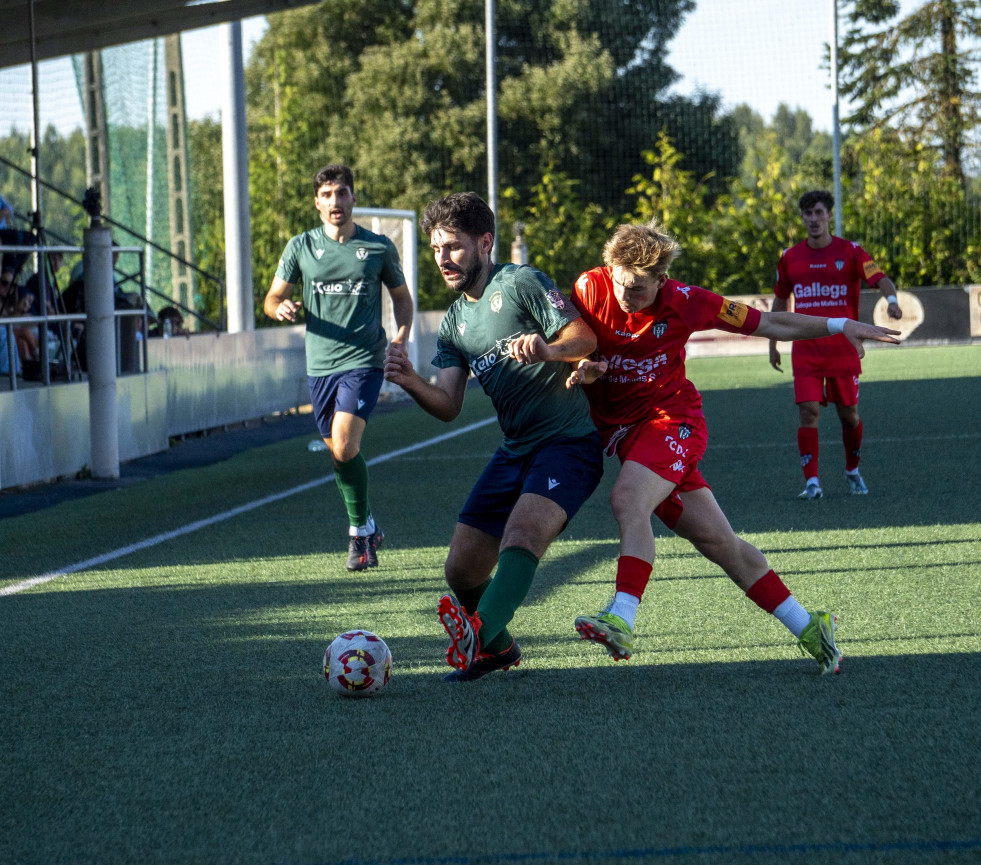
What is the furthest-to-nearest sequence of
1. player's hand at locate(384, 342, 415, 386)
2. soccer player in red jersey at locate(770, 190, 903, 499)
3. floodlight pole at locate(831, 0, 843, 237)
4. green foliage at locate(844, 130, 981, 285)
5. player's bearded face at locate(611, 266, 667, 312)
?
green foliage at locate(844, 130, 981, 285) → floodlight pole at locate(831, 0, 843, 237) → soccer player in red jersey at locate(770, 190, 903, 499) → player's bearded face at locate(611, 266, 667, 312) → player's hand at locate(384, 342, 415, 386)

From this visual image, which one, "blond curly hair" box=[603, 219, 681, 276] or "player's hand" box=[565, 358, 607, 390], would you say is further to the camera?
"blond curly hair" box=[603, 219, 681, 276]

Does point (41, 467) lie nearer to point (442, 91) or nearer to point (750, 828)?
point (750, 828)

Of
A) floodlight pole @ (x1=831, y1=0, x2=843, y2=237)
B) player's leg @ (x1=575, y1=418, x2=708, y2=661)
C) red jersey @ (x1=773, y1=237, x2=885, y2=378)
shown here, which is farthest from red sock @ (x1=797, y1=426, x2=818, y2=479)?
floodlight pole @ (x1=831, y1=0, x2=843, y2=237)

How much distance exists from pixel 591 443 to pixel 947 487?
5410 mm

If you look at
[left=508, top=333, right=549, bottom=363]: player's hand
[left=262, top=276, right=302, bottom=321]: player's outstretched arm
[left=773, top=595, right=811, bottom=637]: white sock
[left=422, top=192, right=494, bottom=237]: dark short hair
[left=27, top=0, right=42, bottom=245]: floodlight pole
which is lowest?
[left=773, top=595, right=811, bottom=637]: white sock

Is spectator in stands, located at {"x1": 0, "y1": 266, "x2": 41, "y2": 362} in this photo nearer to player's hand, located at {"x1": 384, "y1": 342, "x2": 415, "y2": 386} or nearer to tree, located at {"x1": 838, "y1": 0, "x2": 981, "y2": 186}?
player's hand, located at {"x1": 384, "y1": 342, "x2": 415, "y2": 386}

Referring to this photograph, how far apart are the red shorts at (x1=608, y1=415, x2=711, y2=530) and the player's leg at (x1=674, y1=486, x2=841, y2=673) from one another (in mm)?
40

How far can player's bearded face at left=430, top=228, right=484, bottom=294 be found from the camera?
15.5 feet

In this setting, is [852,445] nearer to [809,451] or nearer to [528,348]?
[809,451]

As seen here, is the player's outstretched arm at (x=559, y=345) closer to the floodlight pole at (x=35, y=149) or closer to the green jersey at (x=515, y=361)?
the green jersey at (x=515, y=361)

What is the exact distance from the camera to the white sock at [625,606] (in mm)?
4594

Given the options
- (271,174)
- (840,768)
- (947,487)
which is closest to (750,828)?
(840,768)

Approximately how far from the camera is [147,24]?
1628cm

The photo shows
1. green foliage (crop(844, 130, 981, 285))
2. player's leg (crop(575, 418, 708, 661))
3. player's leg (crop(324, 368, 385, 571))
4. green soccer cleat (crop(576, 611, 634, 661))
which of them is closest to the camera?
green soccer cleat (crop(576, 611, 634, 661))
